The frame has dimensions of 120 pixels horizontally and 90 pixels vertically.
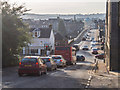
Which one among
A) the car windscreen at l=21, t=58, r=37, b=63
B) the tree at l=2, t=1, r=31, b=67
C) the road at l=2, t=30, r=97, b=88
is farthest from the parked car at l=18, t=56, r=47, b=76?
the tree at l=2, t=1, r=31, b=67

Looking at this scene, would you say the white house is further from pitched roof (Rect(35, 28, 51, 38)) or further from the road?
the road

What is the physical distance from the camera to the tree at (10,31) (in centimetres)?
3012

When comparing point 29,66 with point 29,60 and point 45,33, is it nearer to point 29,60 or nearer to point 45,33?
point 29,60

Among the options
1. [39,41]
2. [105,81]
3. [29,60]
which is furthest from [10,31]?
[39,41]

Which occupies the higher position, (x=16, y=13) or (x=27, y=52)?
(x=16, y=13)

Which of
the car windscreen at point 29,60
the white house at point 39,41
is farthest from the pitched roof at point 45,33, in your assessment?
the car windscreen at point 29,60

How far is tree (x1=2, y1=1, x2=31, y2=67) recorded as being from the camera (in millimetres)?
30125

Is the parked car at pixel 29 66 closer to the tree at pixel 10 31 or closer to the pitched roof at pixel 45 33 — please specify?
the tree at pixel 10 31

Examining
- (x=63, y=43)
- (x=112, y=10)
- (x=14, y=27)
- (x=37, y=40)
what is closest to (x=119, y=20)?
(x=112, y=10)

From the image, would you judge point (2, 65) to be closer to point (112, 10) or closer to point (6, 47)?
point (6, 47)

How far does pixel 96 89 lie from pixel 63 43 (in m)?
85.2

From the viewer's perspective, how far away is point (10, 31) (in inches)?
1196

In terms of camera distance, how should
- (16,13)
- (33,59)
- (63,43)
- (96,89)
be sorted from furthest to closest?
(63,43) < (16,13) < (33,59) < (96,89)

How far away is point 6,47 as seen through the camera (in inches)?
1200
